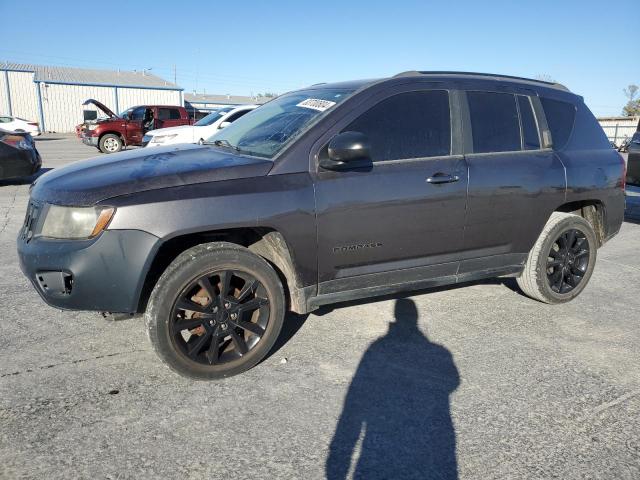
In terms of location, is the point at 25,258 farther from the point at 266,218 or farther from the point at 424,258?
the point at 424,258

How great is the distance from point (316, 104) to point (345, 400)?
1981 mm

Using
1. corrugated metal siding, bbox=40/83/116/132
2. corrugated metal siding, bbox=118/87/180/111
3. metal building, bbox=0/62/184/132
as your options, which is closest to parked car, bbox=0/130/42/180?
corrugated metal siding, bbox=40/83/116/132

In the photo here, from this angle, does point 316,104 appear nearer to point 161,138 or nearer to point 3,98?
point 161,138

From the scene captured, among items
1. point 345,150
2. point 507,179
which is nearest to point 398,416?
point 345,150

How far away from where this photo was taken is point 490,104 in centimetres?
387

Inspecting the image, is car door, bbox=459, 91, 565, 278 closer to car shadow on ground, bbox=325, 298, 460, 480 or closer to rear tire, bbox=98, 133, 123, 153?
car shadow on ground, bbox=325, 298, 460, 480

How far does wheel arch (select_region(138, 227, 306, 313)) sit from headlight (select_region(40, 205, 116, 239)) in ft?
1.12

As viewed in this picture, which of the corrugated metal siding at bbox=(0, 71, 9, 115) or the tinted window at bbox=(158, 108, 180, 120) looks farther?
the corrugated metal siding at bbox=(0, 71, 9, 115)

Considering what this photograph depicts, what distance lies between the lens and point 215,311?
3.01 m

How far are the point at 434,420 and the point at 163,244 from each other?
176cm

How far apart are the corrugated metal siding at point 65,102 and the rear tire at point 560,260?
40.7m

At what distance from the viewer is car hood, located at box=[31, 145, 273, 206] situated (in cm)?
275

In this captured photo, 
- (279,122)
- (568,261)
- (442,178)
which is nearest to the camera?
(442,178)

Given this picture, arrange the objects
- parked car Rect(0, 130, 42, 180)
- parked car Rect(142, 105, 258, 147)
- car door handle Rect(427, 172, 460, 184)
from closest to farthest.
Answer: car door handle Rect(427, 172, 460, 184), parked car Rect(0, 130, 42, 180), parked car Rect(142, 105, 258, 147)
